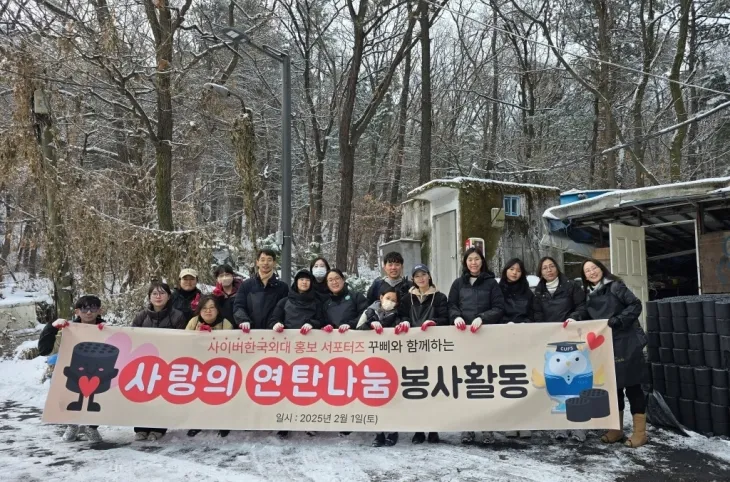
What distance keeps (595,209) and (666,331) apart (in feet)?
10.6

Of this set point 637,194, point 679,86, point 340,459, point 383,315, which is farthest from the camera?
point 679,86

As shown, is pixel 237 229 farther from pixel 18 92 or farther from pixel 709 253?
pixel 709 253

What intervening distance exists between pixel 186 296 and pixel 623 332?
4561 mm

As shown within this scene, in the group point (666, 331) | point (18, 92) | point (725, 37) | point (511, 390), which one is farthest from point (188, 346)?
point (725, 37)

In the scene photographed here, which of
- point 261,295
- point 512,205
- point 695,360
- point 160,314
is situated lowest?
point 695,360

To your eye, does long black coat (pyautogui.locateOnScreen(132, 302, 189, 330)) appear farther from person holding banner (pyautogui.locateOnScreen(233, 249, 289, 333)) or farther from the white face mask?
the white face mask

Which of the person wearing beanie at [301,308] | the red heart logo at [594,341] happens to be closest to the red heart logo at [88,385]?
the person wearing beanie at [301,308]

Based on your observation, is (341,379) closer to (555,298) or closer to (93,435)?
(555,298)

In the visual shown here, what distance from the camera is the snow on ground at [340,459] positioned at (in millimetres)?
4301

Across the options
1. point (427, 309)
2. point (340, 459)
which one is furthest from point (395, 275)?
point (340, 459)

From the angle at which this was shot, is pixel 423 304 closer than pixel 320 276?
Yes

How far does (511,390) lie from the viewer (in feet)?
16.6

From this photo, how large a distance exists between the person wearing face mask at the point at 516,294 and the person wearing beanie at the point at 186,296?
3.30 meters

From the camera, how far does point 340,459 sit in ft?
15.4
